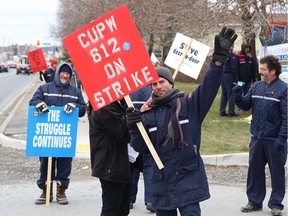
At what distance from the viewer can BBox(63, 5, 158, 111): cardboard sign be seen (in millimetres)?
4852

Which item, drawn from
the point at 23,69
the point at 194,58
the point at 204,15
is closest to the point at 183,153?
the point at 194,58

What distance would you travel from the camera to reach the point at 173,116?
4.59 metres

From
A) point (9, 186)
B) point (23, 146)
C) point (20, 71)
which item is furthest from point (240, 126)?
point (20, 71)

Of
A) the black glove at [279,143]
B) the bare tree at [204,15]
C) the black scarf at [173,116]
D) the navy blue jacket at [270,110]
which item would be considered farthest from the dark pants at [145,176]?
the bare tree at [204,15]

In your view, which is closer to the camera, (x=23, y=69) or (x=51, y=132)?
(x=51, y=132)

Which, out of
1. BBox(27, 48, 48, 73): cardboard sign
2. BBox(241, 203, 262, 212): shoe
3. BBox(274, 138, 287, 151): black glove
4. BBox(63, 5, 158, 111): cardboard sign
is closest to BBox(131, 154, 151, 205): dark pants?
BBox(241, 203, 262, 212): shoe

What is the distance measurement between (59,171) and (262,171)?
8.22 feet

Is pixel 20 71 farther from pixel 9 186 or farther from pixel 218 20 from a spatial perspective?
pixel 9 186

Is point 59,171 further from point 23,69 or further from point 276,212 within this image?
point 23,69

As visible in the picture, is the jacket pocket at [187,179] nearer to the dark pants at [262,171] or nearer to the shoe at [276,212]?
the dark pants at [262,171]

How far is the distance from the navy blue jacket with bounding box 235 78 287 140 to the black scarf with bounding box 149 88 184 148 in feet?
6.82

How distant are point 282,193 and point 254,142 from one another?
2.16 feet

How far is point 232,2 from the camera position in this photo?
14367 millimetres

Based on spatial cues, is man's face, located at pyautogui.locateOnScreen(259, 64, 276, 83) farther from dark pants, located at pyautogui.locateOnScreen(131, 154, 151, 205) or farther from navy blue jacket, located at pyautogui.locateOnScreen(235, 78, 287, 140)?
dark pants, located at pyautogui.locateOnScreen(131, 154, 151, 205)
